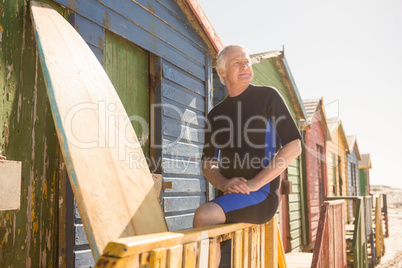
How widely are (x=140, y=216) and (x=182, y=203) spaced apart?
2.59 m

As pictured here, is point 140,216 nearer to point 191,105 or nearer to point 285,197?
point 191,105

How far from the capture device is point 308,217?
10.2 m

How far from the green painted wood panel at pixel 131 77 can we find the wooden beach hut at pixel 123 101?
1 cm

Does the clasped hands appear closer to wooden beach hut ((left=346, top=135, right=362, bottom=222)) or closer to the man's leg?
the man's leg

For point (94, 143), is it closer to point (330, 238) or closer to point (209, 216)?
point (209, 216)

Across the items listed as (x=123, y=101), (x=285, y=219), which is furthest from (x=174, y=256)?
(x=285, y=219)

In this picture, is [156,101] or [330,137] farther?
[330,137]

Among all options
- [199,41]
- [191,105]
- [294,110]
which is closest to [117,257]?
[191,105]

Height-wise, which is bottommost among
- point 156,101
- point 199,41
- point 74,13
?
point 156,101

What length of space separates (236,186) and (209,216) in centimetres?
24

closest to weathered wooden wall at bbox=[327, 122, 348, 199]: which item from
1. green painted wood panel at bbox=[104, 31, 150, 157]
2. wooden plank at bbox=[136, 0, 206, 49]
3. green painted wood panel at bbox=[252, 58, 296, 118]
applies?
green painted wood panel at bbox=[252, 58, 296, 118]

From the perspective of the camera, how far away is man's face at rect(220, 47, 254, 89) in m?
2.35

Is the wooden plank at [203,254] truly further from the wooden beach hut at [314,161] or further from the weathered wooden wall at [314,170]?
the weathered wooden wall at [314,170]

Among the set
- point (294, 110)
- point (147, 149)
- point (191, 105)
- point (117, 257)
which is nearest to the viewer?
point (117, 257)
